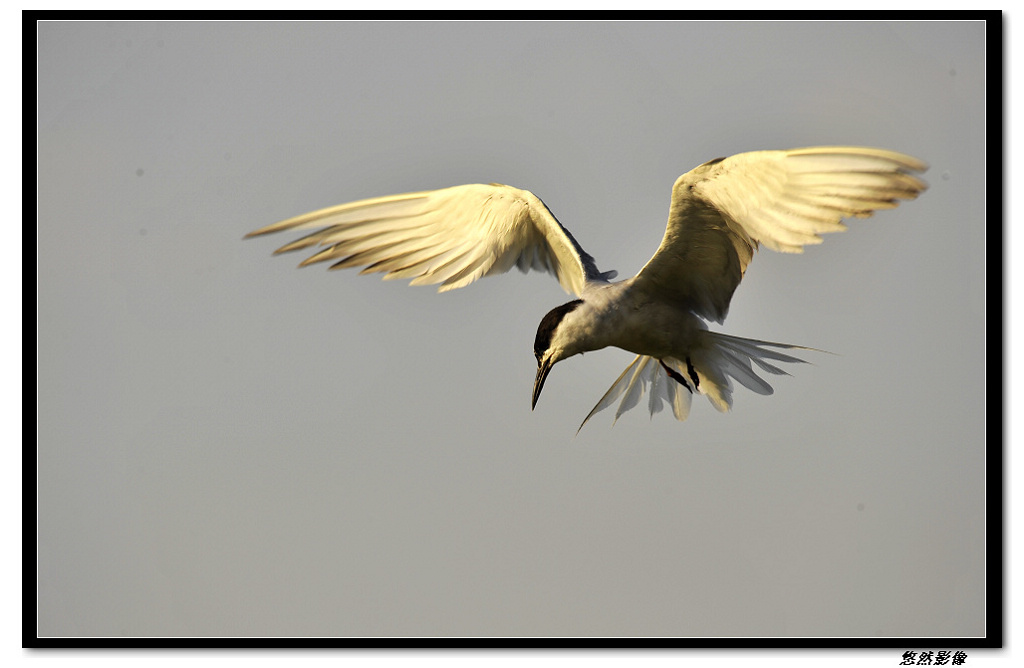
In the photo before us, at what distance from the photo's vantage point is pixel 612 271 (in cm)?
335

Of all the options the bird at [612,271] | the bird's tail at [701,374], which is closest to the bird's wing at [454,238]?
the bird at [612,271]

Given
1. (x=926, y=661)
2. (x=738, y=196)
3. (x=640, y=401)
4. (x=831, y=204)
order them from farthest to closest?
(x=640, y=401)
(x=926, y=661)
(x=738, y=196)
(x=831, y=204)

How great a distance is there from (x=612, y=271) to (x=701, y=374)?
475 mm

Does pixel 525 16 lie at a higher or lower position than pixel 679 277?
higher

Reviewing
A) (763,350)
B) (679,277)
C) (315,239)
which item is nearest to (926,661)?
(763,350)

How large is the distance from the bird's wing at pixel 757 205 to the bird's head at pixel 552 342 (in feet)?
0.80

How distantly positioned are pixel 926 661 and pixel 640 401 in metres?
1.22

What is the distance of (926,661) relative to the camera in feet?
10.2

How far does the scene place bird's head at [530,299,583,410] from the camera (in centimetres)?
311

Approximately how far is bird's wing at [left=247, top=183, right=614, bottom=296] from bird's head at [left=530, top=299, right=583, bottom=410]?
0.15 m

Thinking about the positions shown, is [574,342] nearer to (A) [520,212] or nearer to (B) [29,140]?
(A) [520,212]

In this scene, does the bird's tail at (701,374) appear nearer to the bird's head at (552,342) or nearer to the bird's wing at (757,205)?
the bird's wing at (757,205)

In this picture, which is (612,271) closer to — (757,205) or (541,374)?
(541,374)

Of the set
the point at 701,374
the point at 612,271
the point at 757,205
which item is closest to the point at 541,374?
the point at 612,271
